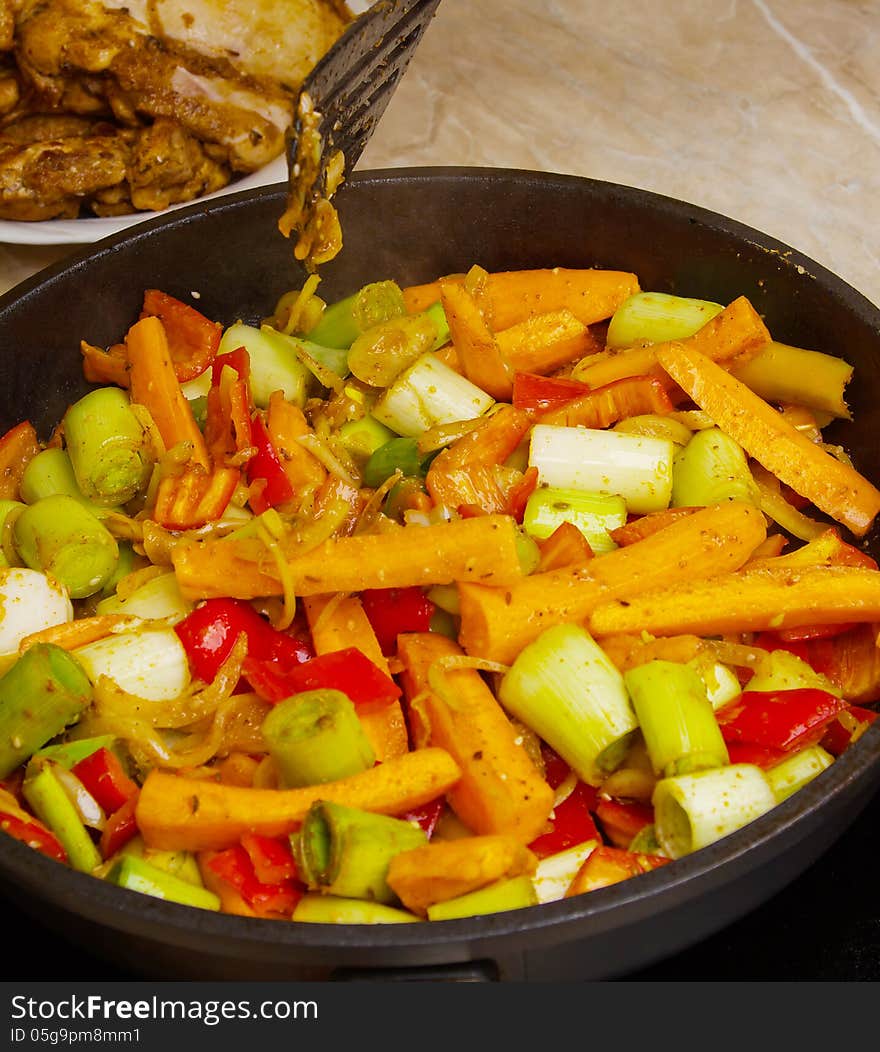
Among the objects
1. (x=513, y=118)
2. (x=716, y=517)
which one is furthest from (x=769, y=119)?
(x=716, y=517)

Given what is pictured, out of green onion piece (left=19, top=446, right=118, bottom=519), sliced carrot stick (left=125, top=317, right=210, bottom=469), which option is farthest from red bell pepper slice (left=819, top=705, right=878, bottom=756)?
green onion piece (left=19, top=446, right=118, bottom=519)

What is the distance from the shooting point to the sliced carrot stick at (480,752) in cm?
146

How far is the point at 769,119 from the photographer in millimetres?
3285

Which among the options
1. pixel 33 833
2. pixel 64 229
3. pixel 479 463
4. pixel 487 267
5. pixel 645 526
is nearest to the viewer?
pixel 33 833

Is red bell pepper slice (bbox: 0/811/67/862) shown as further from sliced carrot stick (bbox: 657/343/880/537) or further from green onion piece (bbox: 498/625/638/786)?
sliced carrot stick (bbox: 657/343/880/537)

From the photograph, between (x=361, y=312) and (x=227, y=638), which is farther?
(x=361, y=312)

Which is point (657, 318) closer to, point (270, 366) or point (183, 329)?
point (270, 366)

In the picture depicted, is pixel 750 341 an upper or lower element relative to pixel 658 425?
upper

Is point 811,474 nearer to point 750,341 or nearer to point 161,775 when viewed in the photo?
point 750,341

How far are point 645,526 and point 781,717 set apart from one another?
37 centimetres

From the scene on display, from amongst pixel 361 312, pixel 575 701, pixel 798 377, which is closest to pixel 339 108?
pixel 361 312

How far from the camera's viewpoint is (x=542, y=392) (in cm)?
202

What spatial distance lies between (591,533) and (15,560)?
92 cm

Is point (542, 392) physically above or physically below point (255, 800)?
above
